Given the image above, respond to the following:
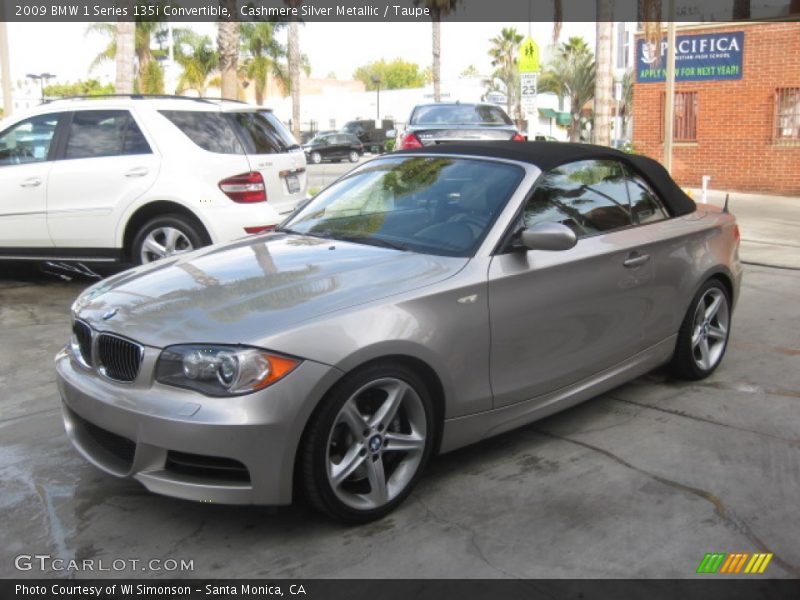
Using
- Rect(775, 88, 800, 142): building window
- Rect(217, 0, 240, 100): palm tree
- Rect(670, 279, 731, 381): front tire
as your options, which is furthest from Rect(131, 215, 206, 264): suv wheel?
Rect(775, 88, 800, 142): building window

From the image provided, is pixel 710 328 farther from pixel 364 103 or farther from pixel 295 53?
pixel 364 103

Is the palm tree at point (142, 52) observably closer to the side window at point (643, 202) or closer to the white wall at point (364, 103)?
the white wall at point (364, 103)

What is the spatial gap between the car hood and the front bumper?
23 cm

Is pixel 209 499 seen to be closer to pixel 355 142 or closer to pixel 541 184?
pixel 541 184

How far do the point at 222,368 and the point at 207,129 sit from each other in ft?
16.8

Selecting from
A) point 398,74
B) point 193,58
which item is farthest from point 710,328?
point 398,74

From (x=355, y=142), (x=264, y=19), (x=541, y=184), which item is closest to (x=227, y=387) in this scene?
(x=541, y=184)

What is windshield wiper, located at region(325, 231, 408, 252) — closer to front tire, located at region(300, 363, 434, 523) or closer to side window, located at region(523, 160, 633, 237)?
side window, located at region(523, 160, 633, 237)

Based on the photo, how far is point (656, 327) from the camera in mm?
4727

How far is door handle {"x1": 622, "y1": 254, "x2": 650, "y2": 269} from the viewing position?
4457 millimetres

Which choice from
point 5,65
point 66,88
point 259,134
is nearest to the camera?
point 259,134

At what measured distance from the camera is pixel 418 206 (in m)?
4.32

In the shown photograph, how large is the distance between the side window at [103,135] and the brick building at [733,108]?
49.0 feet
